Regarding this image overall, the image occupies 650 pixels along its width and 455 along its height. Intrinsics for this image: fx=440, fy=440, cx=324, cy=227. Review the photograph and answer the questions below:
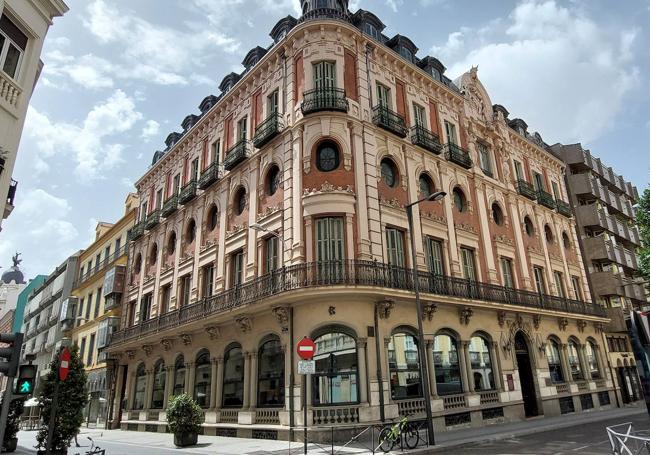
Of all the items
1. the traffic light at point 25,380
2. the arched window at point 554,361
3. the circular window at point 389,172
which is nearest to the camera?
the traffic light at point 25,380

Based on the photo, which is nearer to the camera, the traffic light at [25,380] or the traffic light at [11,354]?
the traffic light at [11,354]

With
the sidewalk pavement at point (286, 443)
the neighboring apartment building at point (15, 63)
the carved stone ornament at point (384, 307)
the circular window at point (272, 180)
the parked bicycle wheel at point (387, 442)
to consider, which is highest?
the circular window at point (272, 180)

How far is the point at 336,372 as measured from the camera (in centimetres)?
1605

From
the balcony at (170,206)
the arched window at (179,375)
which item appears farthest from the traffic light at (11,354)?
the balcony at (170,206)

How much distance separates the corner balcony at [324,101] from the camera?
62.2ft

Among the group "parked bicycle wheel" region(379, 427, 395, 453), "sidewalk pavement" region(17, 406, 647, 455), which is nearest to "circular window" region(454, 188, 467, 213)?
"sidewalk pavement" region(17, 406, 647, 455)

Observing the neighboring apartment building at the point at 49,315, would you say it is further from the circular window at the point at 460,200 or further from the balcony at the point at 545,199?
the balcony at the point at 545,199

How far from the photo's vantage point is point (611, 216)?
3747cm

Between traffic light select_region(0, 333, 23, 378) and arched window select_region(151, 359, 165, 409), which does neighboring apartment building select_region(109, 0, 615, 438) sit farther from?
traffic light select_region(0, 333, 23, 378)

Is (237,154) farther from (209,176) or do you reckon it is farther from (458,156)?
(458,156)

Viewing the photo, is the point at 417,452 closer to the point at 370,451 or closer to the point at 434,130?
the point at 370,451

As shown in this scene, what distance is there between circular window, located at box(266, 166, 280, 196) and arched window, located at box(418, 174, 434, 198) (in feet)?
23.8

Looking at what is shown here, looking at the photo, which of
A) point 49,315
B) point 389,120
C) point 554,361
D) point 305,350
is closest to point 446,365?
point 305,350

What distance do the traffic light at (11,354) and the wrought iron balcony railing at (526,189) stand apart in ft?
89.1
